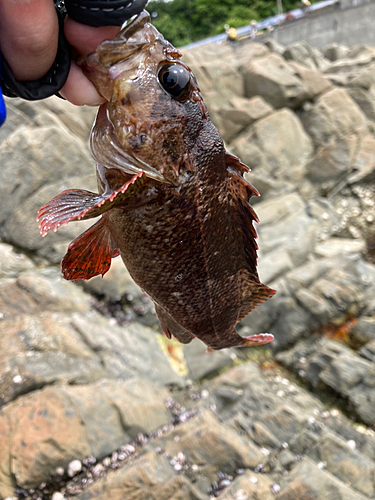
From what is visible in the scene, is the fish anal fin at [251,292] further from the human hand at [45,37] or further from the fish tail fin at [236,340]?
the human hand at [45,37]

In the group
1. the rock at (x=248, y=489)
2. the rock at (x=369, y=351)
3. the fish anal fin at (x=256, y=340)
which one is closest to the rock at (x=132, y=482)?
the rock at (x=248, y=489)

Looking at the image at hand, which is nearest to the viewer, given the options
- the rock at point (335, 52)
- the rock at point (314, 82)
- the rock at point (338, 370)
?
the rock at point (338, 370)

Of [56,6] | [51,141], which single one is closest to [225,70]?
[51,141]

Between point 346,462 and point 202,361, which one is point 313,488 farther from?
point 202,361

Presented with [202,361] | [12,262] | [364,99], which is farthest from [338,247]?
[364,99]

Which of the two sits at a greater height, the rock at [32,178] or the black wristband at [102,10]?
the black wristband at [102,10]

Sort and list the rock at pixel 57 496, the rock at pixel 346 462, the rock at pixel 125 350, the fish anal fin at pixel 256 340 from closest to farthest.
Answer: the fish anal fin at pixel 256 340, the rock at pixel 57 496, the rock at pixel 346 462, the rock at pixel 125 350

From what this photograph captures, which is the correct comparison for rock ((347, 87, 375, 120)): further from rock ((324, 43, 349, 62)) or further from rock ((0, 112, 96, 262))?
rock ((0, 112, 96, 262))

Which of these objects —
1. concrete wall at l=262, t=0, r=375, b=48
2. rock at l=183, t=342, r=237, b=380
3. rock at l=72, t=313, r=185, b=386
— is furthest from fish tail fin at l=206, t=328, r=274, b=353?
concrete wall at l=262, t=0, r=375, b=48
